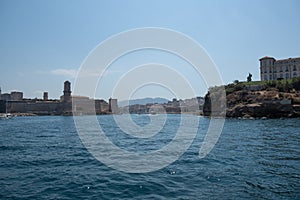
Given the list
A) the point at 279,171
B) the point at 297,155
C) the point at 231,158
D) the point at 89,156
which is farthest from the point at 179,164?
the point at 297,155

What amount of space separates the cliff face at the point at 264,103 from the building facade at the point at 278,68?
3345cm

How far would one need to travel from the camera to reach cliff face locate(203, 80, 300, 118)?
6882 centimetres

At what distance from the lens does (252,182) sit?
10.8 meters

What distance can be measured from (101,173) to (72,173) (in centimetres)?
143

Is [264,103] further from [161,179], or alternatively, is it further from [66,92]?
[66,92]

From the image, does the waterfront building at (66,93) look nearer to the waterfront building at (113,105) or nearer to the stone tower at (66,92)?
the stone tower at (66,92)

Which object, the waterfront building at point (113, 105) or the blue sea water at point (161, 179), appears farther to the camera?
the waterfront building at point (113, 105)

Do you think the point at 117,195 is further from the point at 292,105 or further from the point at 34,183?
the point at 292,105

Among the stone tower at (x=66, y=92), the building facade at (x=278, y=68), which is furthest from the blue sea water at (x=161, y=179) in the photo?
the stone tower at (x=66, y=92)

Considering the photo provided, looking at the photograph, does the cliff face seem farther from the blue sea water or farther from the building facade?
the blue sea water

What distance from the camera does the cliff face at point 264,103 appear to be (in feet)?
226

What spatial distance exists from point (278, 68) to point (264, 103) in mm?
52792

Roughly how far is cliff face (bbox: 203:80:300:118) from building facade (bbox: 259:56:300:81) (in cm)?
3345

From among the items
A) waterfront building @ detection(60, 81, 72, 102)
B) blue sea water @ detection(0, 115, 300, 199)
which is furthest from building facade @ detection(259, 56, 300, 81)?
waterfront building @ detection(60, 81, 72, 102)
